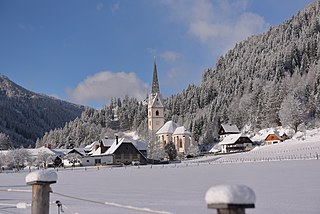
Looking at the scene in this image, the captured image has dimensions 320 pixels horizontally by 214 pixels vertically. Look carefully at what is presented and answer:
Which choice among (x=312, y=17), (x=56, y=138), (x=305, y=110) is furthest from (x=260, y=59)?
(x=56, y=138)

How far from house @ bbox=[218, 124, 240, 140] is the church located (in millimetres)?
9298

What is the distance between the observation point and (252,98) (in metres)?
121

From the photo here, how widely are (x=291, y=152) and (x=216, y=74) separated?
136598 millimetres

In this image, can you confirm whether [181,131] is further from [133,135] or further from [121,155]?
[133,135]

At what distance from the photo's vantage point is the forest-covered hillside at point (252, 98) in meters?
106

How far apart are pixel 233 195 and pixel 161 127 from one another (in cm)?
12371

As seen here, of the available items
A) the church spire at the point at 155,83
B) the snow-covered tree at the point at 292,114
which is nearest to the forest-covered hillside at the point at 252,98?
the snow-covered tree at the point at 292,114

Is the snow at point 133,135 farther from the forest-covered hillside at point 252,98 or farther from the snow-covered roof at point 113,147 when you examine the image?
the snow-covered roof at point 113,147

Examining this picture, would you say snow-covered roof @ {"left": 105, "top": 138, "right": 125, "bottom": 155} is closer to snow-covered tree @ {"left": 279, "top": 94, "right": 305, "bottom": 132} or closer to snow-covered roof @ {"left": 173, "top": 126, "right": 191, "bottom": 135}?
snow-covered roof @ {"left": 173, "top": 126, "right": 191, "bottom": 135}

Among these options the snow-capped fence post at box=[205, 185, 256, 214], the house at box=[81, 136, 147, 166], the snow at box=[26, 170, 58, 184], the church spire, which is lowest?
the snow-capped fence post at box=[205, 185, 256, 214]

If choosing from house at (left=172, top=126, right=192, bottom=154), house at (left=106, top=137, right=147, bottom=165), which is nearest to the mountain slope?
house at (left=172, top=126, right=192, bottom=154)

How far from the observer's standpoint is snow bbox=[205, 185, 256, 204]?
10.3 feet

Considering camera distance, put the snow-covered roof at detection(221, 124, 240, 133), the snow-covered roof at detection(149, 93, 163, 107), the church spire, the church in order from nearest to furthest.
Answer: the snow-covered roof at detection(221, 124, 240, 133)
the church
the snow-covered roof at detection(149, 93, 163, 107)
the church spire

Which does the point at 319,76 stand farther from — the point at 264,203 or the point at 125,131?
the point at 264,203
